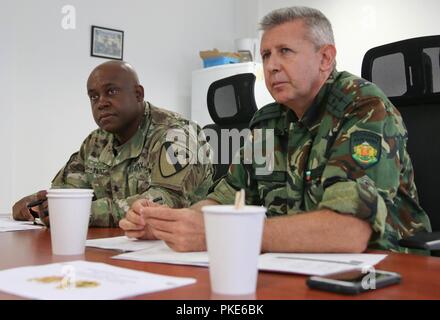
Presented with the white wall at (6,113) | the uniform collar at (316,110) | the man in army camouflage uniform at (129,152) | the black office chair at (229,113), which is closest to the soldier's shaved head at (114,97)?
the man in army camouflage uniform at (129,152)

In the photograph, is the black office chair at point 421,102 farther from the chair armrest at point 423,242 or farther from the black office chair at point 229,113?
the black office chair at point 229,113

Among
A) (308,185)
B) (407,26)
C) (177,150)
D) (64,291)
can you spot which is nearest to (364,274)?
(64,291)

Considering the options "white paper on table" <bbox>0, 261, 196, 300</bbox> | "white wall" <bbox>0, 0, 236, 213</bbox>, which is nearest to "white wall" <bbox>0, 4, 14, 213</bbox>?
"white wall" <bbox>0, 0, 236, 213</bbox>

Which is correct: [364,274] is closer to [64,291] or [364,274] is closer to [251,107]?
[64,291]

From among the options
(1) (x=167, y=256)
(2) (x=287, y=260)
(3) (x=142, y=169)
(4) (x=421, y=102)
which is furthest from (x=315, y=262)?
(3) (x=142, y=169)

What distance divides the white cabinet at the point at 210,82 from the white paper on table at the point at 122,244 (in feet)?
10.9

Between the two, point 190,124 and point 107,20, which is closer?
point 190,124

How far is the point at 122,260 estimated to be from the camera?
992 mm

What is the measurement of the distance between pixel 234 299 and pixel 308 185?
78cm

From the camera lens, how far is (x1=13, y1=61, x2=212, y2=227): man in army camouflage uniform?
189cm

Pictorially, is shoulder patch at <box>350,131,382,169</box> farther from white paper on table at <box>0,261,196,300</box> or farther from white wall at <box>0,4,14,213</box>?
white wall at <box>0,4,14,213</box>

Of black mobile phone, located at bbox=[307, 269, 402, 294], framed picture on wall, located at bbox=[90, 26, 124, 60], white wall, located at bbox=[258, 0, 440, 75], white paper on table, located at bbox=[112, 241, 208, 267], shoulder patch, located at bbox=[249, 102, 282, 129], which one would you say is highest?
white wall, located at bbox=[258, 0, 440, 75]

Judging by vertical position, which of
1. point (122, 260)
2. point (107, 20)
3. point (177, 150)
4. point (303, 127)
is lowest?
point (122, 260)
